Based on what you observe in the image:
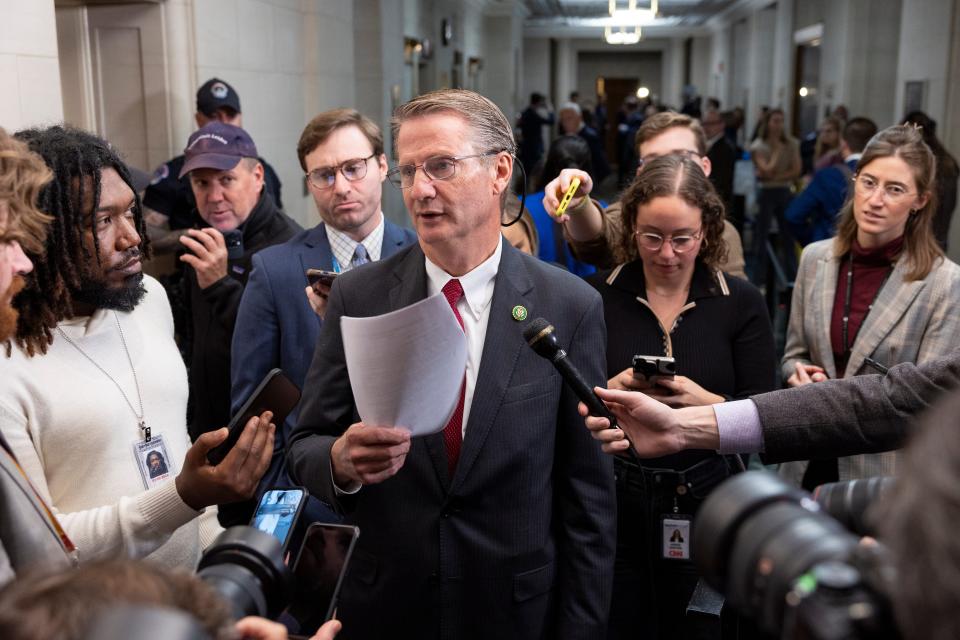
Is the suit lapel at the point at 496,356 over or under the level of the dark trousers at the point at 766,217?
over

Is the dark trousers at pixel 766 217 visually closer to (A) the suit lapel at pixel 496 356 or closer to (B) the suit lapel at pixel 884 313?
(B) the suit lapel at pixel 884 313

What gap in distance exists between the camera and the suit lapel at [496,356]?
1.87 meters

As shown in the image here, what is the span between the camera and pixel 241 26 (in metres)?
6.14

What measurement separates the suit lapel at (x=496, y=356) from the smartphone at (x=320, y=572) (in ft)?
1.49

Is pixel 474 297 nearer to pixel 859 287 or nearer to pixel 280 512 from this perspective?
pixel 280 512

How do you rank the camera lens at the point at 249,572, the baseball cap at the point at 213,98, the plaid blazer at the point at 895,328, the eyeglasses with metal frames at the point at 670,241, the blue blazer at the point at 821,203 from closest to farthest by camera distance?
the camera lens at the point at 249,572, the eyeglasses with metal frames at the point at 670,241, the plaid blazer at the point at 895,328, the baseball cap at the point at 213,98, the blue blazer at the point at 821,203

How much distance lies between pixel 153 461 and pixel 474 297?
2.66 ft

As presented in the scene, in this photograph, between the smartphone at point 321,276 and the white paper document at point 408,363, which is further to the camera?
the smartphone at point 321,276

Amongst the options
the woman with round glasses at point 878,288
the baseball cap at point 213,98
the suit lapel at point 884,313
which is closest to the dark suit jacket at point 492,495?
the woman with round glasses at point 878,288

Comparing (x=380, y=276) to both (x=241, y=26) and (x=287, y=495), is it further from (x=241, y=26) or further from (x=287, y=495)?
(x=241, y=26)

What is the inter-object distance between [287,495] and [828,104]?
14.4 metres

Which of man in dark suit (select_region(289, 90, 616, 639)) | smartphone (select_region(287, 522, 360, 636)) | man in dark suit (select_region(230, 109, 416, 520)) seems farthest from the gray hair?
smartphone (select_region(287, 522, 360, 636))

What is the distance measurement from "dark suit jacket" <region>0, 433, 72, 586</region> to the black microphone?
873mm

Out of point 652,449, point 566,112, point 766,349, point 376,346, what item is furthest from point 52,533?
point 566,112
